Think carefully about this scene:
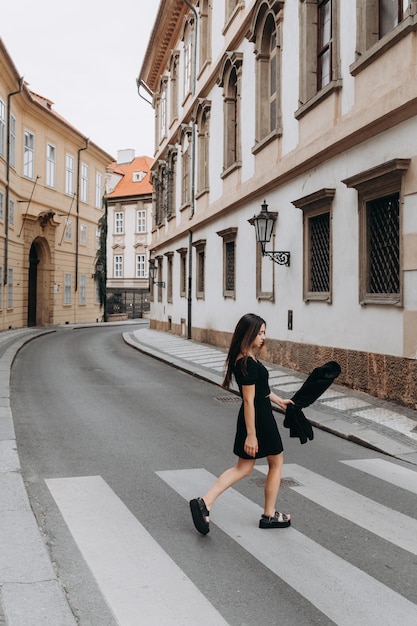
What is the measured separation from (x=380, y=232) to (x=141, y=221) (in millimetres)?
53160

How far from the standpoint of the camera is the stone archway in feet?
114

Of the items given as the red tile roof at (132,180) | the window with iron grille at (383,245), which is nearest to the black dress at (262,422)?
the window with iron grille at (383,245)

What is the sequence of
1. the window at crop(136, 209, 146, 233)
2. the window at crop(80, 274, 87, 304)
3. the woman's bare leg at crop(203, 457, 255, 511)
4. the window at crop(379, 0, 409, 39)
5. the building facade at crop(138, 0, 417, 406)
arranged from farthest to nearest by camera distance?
1. the window at crop(136, 209, 146, 233)
2. the window at crop(80, 274, 87, 304)
3. the window at crop(379, 0, 409, 39)
4. the building facade at crop(138, 0, 417, 406)
5. the woman's bare leg at crop(203, 457, 255, 511)

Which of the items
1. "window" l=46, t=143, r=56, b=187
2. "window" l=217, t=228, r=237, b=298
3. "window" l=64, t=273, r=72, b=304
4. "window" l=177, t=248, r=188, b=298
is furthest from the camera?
"window" l=64, t=273, r=72, b=304

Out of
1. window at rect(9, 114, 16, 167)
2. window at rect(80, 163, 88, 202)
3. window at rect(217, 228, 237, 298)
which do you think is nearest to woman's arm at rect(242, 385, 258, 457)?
window at rect(217, 228, 237, 298)

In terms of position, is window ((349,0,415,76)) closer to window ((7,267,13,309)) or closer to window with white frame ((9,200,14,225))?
window with white frame ((9,200,14,225))

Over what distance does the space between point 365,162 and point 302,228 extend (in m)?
2.92

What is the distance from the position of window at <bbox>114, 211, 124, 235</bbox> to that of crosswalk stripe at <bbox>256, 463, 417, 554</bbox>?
5835 centimetres

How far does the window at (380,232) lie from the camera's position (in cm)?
986

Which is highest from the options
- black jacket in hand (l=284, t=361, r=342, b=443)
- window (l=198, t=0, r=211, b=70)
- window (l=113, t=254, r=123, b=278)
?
window (l=198, t=0, r=211, b=70)

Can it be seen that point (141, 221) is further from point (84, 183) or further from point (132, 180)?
point (84, 183)

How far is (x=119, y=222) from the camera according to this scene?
63.2 meters

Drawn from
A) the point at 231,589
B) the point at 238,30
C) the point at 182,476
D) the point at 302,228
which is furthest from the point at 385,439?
the point at 238,30

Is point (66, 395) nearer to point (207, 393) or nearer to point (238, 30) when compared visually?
point (207, 393)
